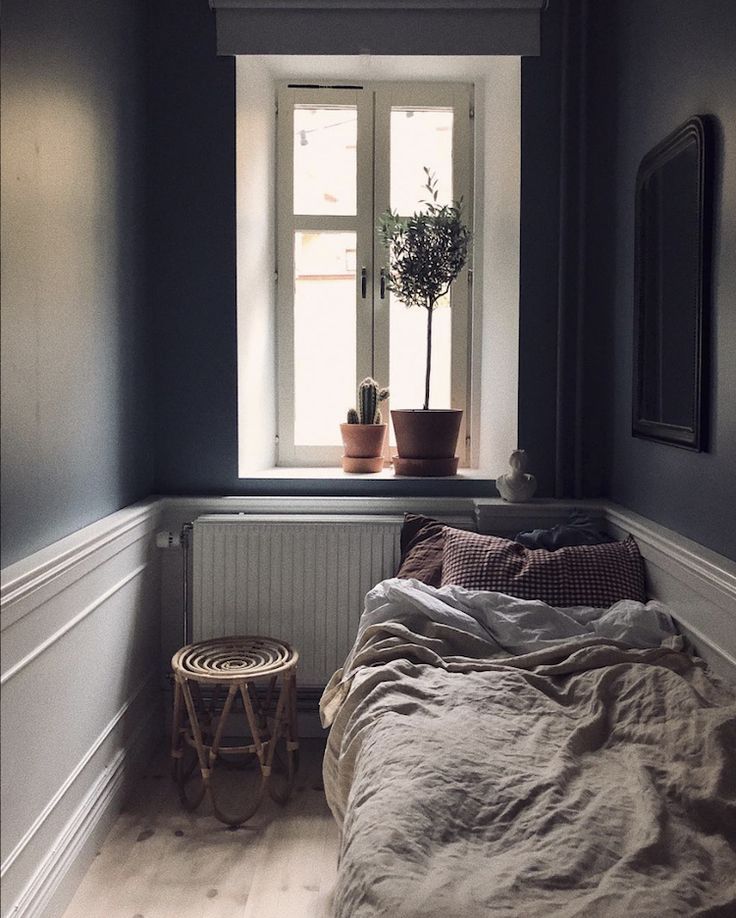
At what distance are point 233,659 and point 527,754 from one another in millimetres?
1281

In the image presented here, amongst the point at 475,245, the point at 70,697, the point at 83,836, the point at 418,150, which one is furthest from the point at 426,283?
the point at 83,836

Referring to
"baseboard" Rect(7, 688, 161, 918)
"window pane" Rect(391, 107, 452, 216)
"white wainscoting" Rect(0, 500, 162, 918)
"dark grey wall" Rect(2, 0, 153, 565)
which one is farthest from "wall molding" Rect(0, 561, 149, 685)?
"window pane" Rect(391, 107, 452, 216)

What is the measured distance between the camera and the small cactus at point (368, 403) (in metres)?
3.50

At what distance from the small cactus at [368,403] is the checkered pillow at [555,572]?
2.70ft

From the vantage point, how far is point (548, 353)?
334 centimetres

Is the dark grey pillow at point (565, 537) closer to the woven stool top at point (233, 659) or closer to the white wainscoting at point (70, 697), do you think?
the woven stool top at point (233, 659)

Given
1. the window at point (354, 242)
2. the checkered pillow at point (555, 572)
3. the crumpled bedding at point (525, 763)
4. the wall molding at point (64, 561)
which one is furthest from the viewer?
the window at point (354, 242)

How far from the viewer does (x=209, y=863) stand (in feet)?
8.29

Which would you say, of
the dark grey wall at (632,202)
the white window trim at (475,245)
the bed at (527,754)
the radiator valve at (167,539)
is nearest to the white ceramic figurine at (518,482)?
the white window trim at (475,245)

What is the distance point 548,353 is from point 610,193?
571 mm

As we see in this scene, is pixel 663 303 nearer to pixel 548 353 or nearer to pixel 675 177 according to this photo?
pixel 675 177

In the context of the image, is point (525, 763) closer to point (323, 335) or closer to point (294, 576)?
point (294, 576)

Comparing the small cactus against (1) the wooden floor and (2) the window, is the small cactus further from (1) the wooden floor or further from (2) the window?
(1) the wooden floor

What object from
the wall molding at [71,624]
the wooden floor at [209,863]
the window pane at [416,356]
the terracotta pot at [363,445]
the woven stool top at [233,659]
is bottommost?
the wooden floor at [209,863]
